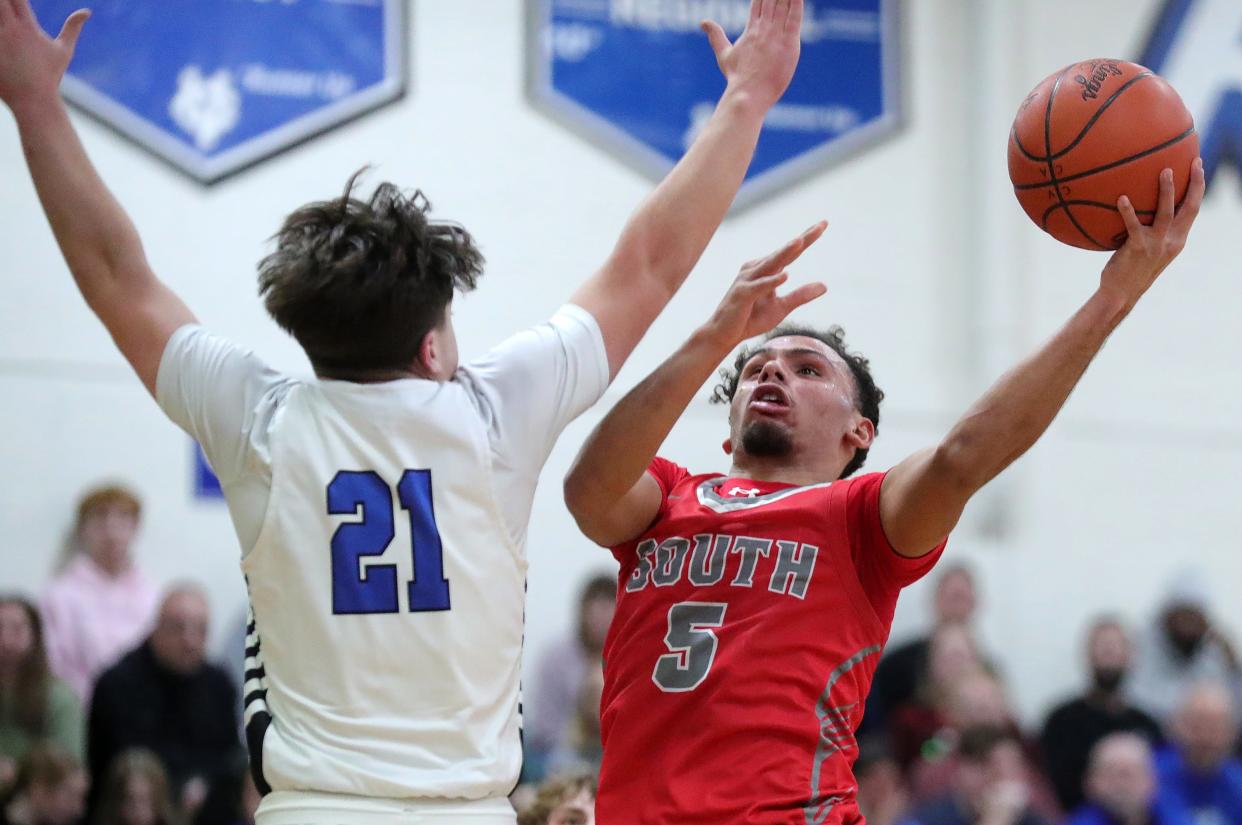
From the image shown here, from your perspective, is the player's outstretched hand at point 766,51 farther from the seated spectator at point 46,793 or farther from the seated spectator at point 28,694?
the seated spectator at point 28,694

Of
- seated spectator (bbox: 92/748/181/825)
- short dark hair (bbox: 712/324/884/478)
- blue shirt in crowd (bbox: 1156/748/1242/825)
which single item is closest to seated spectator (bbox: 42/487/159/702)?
seated spectator (bbox: 92/748/181/825)

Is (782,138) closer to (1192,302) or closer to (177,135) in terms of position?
(1192,302)

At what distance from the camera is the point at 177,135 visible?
962 centimetres

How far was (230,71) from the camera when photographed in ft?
32.1

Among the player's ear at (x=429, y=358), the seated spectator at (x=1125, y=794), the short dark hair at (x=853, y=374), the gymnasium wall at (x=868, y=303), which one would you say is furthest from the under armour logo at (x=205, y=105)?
the player's ear at (x=429, y=358)

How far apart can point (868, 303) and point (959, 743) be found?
3.34 metres

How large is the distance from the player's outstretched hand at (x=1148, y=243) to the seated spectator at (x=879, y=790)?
5.28 m

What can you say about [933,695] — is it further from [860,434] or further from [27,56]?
[27,56]

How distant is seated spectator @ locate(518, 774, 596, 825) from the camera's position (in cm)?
457

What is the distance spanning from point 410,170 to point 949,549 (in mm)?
4527

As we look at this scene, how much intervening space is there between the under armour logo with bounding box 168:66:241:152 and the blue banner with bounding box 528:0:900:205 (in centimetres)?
203

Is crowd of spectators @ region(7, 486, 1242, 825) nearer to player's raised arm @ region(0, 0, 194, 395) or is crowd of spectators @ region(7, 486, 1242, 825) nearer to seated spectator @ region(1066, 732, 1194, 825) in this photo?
seated spectator @ region(1066, 732, 1194, 825)

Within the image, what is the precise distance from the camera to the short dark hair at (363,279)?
2.77 metres

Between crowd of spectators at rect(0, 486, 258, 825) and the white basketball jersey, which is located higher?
the white basketball jersey
